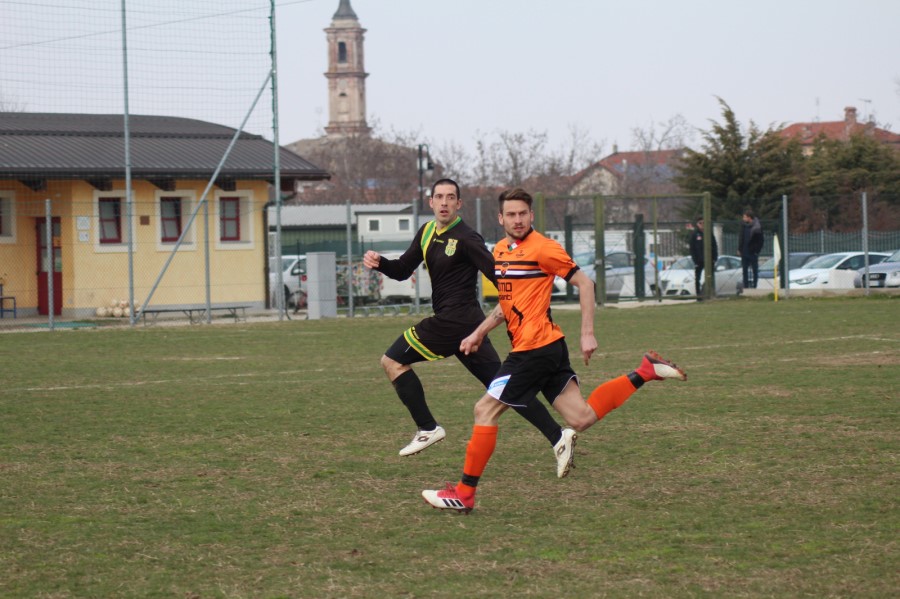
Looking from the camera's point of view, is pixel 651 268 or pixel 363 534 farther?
pixel 651 268

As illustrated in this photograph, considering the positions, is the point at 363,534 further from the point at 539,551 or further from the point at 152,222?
the point at 152,222

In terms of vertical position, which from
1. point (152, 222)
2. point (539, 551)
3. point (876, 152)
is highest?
point (876, 152)

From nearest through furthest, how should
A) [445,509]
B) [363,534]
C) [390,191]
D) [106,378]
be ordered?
[363,534] < [445,509] < [106,378] < [390,191]

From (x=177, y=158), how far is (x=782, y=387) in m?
20.8

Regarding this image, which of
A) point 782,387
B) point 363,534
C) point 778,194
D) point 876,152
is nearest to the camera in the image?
point 363,534

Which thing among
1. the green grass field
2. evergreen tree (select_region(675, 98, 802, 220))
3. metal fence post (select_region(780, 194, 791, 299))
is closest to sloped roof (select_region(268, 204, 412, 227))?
evergreen tree (select_region(675, 98, 802, 220))

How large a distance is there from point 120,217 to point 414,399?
22.2 metres

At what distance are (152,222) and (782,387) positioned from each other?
20460 millimetres

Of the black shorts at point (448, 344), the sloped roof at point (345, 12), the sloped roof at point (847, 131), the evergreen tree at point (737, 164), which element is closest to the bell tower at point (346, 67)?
the sloped roof at point (345, 12)

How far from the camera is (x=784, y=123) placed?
145 feet

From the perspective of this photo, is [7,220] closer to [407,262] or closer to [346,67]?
[407,262]

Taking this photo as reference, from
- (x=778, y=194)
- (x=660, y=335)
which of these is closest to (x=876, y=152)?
(x=778, y=194)

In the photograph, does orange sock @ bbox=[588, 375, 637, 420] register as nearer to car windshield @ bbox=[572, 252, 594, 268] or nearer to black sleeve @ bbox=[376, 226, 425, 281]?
black sleeve @ bbox=[376, 226, 425, 281]

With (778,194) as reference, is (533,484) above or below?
below
